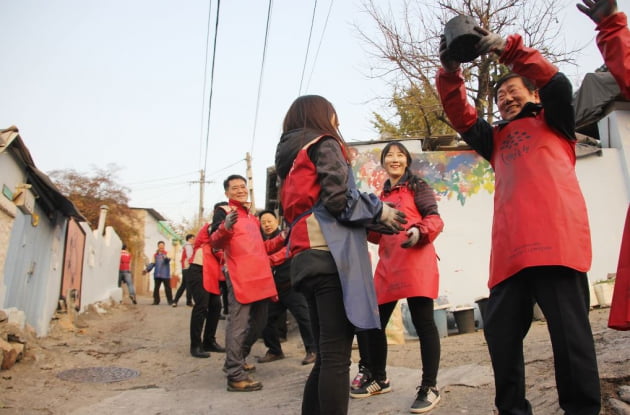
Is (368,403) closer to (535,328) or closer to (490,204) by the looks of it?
(535,328)

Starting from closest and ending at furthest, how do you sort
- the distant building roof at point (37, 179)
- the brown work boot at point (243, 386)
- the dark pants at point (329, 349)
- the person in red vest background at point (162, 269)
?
the dark pants at point (329, 349), the brown work boot at point (243, 386), the distant building roof at point (37, 179), the person in red vest background at point (162, 269)

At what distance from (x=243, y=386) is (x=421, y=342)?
183 cm

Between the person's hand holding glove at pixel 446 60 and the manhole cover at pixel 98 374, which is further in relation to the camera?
the manhole cover at pixel 98 374

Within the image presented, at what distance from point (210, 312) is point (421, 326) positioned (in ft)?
12.6

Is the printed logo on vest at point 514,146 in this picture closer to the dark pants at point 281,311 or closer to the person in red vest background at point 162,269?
the dark pants at point 281,311

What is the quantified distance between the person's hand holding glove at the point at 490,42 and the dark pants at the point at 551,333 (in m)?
0.98

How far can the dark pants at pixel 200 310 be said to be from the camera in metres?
6.16

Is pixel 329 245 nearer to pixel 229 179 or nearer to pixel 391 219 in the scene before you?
pixel 391 219

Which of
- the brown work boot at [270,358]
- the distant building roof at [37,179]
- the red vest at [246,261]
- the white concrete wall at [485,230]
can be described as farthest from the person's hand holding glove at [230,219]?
the white concrete wall at [485,230]

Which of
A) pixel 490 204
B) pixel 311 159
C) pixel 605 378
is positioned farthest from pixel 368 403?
pixel 490 204

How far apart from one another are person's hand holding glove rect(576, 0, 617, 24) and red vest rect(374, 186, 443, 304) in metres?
1.52

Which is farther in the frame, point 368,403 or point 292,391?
point 292,391

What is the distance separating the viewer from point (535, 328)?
5.94 metres

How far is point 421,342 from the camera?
315cm
